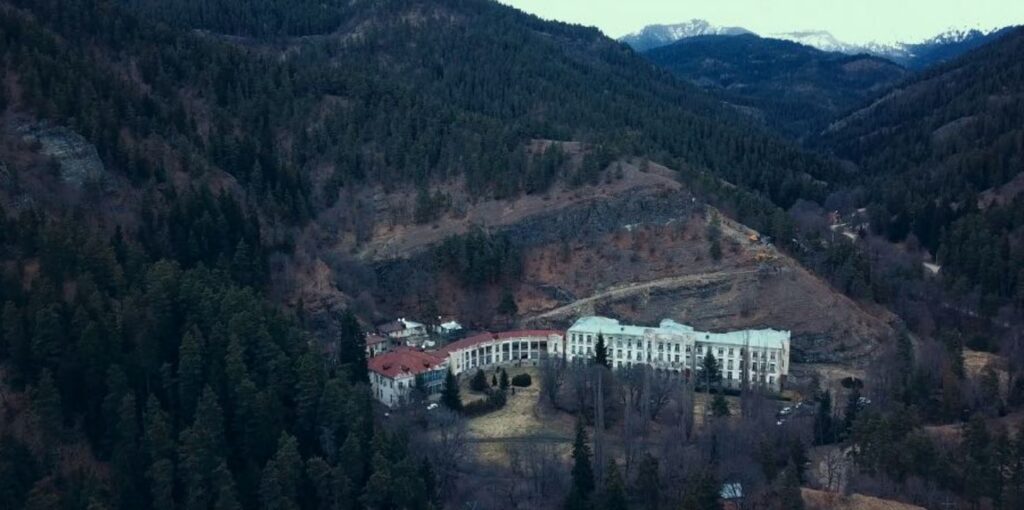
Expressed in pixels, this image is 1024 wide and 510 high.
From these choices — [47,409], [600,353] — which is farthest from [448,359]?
[47,409]

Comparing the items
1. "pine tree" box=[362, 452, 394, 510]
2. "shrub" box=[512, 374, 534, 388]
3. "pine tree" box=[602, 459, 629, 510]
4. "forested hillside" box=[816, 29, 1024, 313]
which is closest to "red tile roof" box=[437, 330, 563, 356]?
"shrub" box=[512, 374, 534, 388]

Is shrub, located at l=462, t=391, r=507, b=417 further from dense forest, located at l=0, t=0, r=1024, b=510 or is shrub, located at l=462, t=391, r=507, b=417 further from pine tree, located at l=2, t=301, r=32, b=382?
pine tree, located at l=2, t=301, r=32, b=382

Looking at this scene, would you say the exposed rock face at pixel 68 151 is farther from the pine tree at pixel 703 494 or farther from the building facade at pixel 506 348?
the pine tree at pixel 703 494

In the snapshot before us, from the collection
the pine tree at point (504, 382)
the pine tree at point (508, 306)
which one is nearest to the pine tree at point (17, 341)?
the pine tree at point (504, 382)

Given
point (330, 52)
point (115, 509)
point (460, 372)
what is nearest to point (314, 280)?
point (460, 372)

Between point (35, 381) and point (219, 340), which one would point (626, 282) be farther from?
point (35, 381)

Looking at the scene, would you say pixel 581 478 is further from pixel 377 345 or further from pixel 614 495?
pixel 377 345
